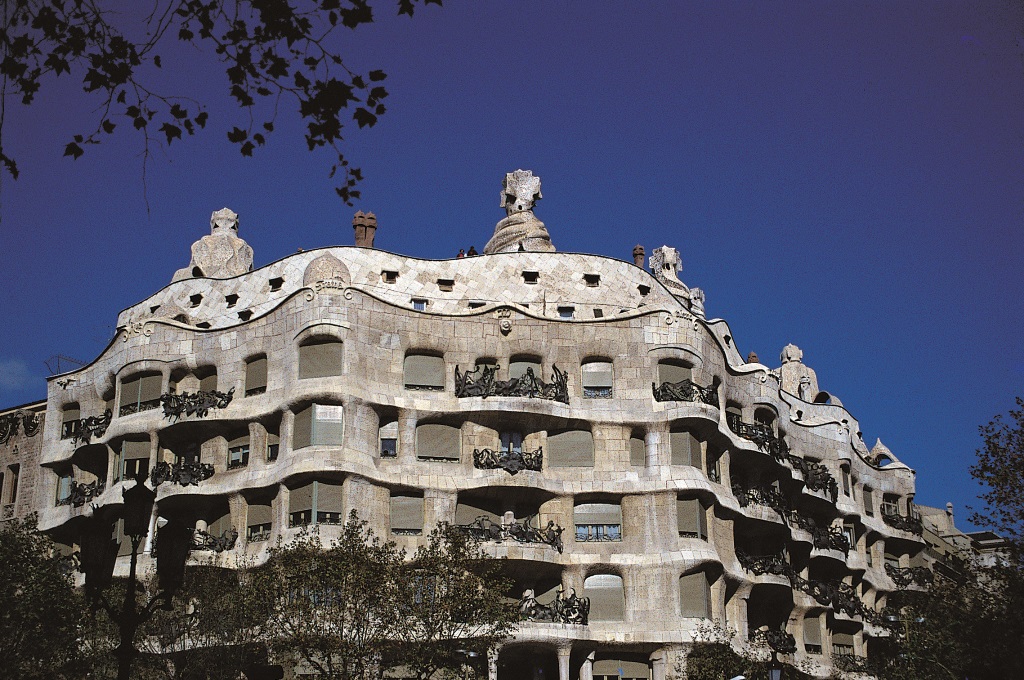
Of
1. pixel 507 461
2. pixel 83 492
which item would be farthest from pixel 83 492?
pixel 507 461

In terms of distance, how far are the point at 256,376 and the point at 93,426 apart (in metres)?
8.22

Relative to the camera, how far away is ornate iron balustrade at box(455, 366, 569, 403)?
56594 millimetres

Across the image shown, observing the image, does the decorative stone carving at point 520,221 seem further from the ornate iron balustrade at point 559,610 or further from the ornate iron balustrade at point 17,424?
the ornate iron balustrade at point 17,424

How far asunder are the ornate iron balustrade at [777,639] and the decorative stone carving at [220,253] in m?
28.7

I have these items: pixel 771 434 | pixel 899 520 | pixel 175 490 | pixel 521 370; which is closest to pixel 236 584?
pixel 175 490

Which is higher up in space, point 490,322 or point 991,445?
point 490,322

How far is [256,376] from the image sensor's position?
188ft

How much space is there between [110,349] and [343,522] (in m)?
15.1

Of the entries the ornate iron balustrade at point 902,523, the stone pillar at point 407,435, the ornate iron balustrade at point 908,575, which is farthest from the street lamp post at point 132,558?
the ornate iron balustrade at point 902,523

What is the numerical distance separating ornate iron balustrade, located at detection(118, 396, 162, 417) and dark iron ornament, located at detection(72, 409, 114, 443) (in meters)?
1.09

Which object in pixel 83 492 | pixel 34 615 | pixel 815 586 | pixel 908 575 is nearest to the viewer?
pixel 34 615

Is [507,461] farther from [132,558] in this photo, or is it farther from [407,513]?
[132,558]

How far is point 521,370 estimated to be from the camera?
5831 centimetres

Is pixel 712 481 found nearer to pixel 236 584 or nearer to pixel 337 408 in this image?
pixel 337 408
